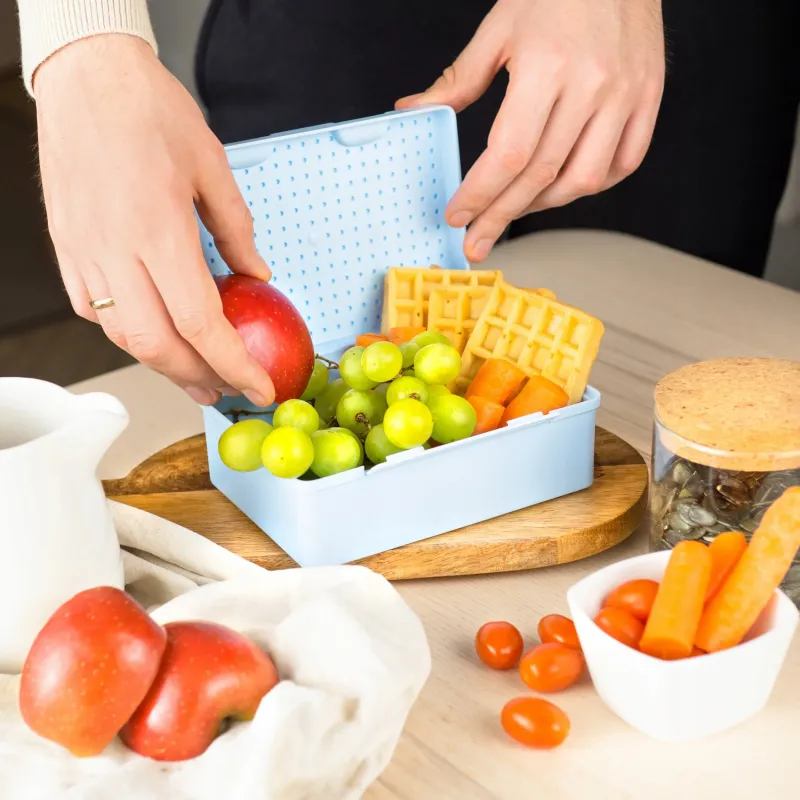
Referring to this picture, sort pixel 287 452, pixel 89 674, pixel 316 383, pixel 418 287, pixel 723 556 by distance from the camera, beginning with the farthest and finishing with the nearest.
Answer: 1. pixel 418 287
2. pixel 316 383
3. pixel 287 452
4. pixel 723 556
5. pixel 89 674

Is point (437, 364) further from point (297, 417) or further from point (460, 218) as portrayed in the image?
point (460, 218)

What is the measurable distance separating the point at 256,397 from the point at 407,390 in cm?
14

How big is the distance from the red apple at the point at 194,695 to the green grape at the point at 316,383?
0.39 metres

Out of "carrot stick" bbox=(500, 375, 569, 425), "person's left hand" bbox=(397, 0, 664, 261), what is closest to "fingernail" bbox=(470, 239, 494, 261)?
"person's left hand" bbox=(397, 0, 664, 261)

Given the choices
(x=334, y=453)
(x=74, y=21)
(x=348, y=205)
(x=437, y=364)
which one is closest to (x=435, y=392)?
(x=437, y=364)

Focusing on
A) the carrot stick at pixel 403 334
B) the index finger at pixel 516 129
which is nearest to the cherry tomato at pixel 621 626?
the carrot stick at pixel 403 334

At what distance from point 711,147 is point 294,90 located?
0.80 metres

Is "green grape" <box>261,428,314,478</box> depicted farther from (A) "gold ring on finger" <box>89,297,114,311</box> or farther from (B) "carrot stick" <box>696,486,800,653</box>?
(B) "carrot stick" <box>696,486,800,653</box>

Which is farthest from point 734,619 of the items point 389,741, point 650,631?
point 389,741

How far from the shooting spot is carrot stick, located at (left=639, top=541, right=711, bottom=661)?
0.79 metres

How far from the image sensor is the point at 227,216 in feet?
3.30

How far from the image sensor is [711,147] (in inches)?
79.0

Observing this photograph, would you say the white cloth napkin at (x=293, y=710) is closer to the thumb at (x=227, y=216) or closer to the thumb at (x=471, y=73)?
the thumb at (x=227, y=216)

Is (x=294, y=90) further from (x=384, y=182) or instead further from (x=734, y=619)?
(x=734, y=619)
